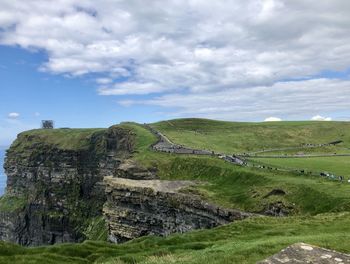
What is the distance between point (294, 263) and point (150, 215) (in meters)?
64.0

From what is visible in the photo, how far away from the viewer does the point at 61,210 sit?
570 feet

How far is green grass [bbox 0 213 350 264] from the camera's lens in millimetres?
21109

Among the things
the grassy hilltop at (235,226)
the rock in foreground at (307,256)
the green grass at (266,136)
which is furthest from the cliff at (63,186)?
the rock in foreground at (307,256)

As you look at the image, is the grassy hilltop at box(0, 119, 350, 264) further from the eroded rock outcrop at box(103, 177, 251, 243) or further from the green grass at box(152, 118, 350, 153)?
the green grass at box(152, 118, 350, 153)

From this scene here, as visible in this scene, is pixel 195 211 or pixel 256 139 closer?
pixel 195 211

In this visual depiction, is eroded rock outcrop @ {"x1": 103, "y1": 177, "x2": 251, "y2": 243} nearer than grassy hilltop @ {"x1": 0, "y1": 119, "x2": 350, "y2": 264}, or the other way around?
grassy hilltop @ {"x1": 0, "y1": 119, "x2": 350, "y2": 264}

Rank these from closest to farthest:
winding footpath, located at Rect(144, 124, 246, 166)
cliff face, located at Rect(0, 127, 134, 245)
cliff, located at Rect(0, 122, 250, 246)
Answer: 1. winding footpath, located at Rect(144, 124, 246, 166)
2. cliff, located at Rect(0, 122, 250, 246)
3. cliff face, located at Rect(0, 127, 134, 245)

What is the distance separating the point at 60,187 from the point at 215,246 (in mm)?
162414

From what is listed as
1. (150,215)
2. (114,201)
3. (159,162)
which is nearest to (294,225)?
(150,215)

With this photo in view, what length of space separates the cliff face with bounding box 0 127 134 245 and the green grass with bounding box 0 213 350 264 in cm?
11944

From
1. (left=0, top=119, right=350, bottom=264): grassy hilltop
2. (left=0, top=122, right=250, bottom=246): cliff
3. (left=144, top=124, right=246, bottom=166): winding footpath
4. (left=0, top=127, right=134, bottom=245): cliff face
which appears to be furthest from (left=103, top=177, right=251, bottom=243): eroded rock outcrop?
(left=0, top=127, right=134, bottom=245): cliff face

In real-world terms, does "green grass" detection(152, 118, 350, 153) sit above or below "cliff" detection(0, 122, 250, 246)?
above

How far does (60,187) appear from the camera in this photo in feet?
584

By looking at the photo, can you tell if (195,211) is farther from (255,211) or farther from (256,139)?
(256,139)
